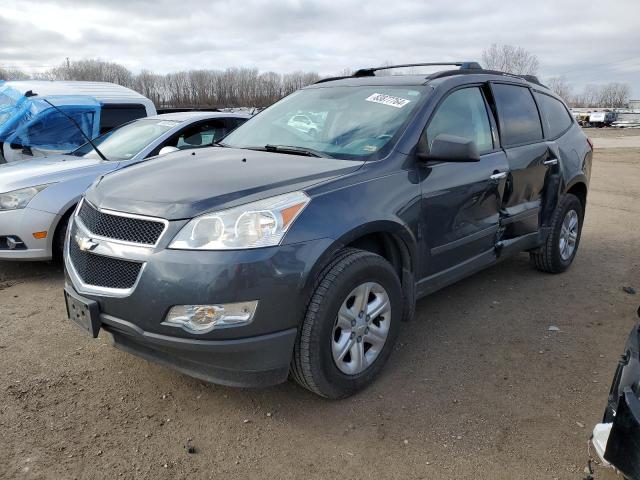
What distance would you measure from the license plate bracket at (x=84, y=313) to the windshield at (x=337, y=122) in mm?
1558

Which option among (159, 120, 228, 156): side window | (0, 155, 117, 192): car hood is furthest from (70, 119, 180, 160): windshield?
(0, 155, 117, 192): car hood

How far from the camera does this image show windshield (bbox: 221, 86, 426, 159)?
130 inches

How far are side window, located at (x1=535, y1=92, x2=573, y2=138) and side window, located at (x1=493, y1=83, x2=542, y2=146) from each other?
18 cm

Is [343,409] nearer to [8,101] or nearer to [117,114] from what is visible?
[117,114]

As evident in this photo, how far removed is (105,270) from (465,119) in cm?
264

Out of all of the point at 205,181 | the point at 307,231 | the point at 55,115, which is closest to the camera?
the point at 307,231

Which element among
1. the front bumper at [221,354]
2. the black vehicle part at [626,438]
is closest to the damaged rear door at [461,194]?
the front bumper at [221,354]

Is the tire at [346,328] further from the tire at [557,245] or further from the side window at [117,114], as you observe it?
the side window at [117,114]

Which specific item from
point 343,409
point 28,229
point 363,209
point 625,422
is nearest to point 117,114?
point 28,229

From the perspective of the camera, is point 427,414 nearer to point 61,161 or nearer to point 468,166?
point 468,166

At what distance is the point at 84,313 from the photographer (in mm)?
2672

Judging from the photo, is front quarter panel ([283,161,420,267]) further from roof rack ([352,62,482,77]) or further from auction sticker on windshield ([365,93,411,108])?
roof rack ([352,62,482,77])

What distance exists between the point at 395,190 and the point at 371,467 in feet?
4.91

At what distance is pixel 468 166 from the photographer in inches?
143
